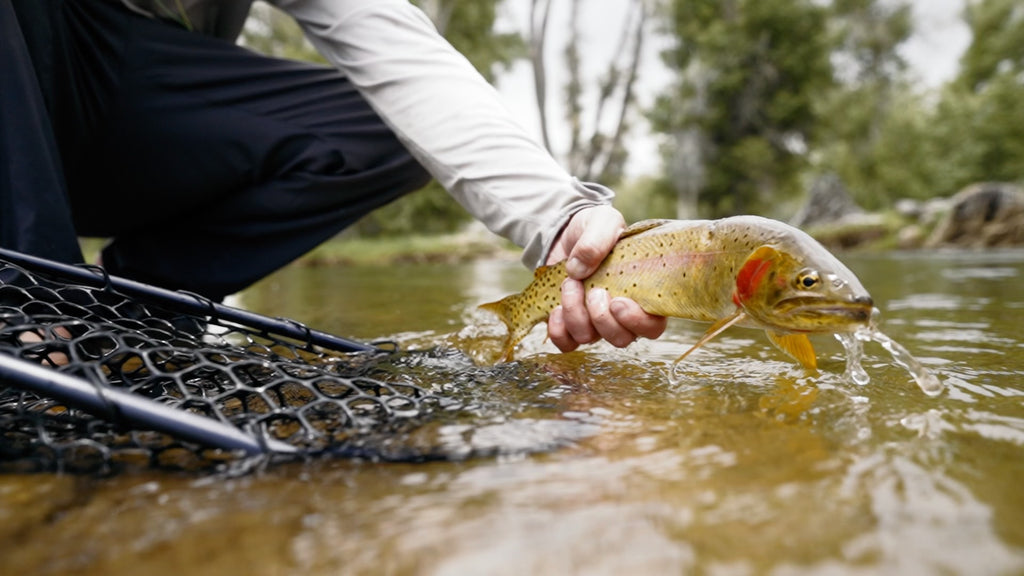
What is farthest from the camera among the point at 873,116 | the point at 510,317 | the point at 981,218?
the point at 873,116

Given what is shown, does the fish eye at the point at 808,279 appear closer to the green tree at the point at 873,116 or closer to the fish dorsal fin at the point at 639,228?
the fish dorsal fin at the point at 639,228

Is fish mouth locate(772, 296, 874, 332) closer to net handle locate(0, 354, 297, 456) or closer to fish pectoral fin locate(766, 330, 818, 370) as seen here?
fish pectoral fin locate(766, 330, 818, 370)

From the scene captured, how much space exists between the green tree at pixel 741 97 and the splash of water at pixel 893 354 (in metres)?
23.7

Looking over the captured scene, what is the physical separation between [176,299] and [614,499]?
1.21 meters

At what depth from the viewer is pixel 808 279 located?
1.22 metres

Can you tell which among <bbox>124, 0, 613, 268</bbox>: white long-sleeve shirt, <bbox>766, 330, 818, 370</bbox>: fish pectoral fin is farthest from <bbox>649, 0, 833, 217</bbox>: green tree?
<bbox>766, 330, 818, 370</bbox>: fish pectoral fin

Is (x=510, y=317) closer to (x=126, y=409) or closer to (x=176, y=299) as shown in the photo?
(x=176, y=299)

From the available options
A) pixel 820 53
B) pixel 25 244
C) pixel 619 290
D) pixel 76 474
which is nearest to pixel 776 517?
pixel 76 474

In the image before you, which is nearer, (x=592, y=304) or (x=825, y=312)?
(x=825, y=312)

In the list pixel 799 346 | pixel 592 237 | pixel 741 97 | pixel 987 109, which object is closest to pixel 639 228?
pixel 592 237

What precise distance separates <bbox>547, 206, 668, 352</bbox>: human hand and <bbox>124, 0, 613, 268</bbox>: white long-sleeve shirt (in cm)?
8

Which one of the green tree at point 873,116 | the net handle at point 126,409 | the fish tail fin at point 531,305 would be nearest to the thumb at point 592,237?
the fish tail fin at point 531,305

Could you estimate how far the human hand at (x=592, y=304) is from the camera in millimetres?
1537

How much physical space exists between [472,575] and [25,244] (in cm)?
150
